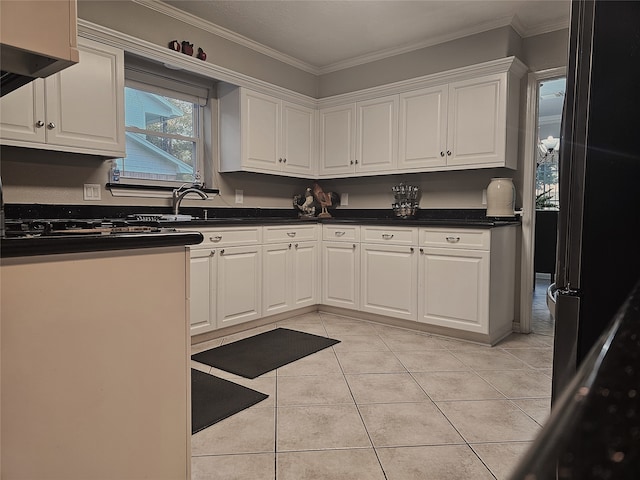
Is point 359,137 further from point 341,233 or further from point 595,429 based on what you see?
point 595,429

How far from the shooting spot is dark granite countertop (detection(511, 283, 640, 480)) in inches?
6.6

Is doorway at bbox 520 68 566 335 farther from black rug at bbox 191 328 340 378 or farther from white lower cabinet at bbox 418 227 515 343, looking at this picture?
black rug at bbox 191 328 340 378

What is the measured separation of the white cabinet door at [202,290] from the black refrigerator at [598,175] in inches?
97.4

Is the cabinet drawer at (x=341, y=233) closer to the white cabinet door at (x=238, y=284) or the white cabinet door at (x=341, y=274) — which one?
the white cabinet door at (x=341, y=274)

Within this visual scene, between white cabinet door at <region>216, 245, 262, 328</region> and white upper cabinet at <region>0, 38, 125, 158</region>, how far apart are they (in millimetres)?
1056

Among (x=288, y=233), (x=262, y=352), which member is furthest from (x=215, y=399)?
(x=288, y=233)

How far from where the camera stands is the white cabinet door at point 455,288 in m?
3.11

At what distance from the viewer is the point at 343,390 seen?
2318mm

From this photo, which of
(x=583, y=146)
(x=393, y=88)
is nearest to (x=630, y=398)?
(x=583, y=146)

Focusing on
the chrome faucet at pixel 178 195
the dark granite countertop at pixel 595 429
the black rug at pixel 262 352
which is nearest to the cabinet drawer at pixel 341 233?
the black rug at pixel 262 352

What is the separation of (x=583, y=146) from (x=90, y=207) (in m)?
2.95

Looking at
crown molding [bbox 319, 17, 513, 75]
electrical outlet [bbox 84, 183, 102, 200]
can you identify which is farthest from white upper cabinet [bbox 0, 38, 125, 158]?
crown molding [bbox 319, 17, 513, 75]

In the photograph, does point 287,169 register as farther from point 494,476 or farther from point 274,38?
point 494,476

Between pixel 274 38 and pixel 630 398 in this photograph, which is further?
pixel 274 38
